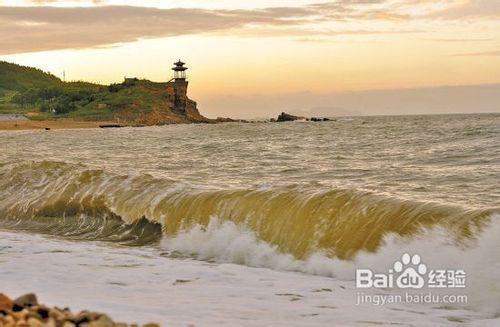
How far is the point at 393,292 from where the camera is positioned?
309 inches

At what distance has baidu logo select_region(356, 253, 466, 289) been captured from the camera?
7.93 m

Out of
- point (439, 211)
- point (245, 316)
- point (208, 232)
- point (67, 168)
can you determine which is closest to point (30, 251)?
point (208, 232)

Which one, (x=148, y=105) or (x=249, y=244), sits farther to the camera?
(x=148, y=105)

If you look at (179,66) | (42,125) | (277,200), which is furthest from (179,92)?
(277,200)

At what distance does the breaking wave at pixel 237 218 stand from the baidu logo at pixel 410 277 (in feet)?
2.05

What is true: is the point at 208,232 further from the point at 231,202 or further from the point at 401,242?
the point at 401,242

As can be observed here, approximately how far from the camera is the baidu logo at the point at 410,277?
793 cm

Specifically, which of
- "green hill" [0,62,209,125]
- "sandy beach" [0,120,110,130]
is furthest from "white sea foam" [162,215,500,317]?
"green hill" [0,62,209,125]

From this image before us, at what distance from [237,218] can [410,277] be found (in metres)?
4.57

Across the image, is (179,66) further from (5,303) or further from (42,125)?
(5,303)

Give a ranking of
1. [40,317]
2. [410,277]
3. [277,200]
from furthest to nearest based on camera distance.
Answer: [277,200] < [410,277] < [40,317]

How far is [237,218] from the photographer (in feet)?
40.2

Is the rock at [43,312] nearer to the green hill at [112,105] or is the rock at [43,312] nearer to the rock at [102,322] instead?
the rock at [102,322]

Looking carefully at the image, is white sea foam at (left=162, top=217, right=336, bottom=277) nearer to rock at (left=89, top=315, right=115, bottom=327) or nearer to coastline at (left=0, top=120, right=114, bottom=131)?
rock at (left=89, top=315, right=115, bottom=327)
